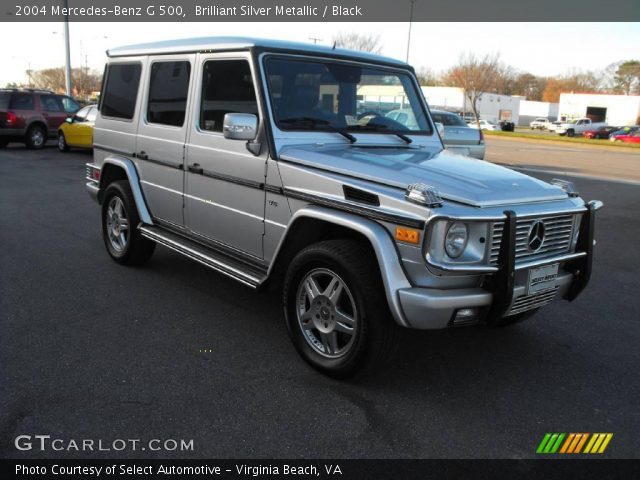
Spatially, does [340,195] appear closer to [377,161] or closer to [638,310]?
[377,161]

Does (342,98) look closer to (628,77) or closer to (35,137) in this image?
(35,137)

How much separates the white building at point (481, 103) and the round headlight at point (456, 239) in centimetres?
5756

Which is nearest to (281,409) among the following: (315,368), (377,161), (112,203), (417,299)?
(315,368)

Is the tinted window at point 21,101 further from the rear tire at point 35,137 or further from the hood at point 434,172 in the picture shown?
the hood at point 434,172

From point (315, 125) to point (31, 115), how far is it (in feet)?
56.1

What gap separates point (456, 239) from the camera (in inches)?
132

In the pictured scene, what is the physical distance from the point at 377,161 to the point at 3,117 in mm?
17900

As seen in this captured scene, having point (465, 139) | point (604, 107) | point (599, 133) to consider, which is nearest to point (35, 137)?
point (465, 139)

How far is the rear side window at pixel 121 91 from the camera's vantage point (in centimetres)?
592

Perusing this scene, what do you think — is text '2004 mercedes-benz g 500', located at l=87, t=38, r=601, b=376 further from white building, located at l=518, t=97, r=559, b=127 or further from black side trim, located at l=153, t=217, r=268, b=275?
white building, located at l=518, t=97, r=559, b=127

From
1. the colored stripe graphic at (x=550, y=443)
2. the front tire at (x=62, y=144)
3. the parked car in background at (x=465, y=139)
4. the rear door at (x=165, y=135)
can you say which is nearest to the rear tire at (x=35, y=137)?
the front tire at (x=62, y=144)

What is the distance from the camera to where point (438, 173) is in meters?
3.78

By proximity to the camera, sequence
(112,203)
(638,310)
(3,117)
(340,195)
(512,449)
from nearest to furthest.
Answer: (512,449), (340,195), (638,310), (112,203), (3,117)

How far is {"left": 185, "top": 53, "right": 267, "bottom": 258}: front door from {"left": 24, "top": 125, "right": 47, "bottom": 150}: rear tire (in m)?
16.1
